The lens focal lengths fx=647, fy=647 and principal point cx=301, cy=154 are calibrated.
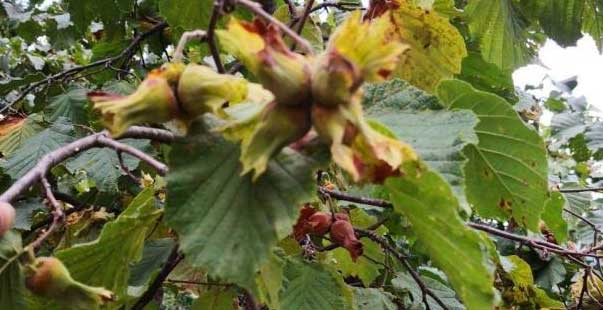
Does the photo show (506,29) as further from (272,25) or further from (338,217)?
(272,25)

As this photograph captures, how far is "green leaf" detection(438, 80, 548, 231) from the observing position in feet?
2.86

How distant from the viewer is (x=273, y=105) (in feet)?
1.70

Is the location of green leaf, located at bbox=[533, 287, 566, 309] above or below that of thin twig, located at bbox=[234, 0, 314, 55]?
below

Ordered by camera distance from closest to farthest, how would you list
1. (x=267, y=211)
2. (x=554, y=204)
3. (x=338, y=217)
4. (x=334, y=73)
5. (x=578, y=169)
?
1. (x=334, y=73)
2. (x=267, y=211)
3. (x=338, y=217)
4. (x=554, y=204)
5. (x=578, y=169)

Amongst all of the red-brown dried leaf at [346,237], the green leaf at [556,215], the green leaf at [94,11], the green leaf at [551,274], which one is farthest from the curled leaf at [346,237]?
the green leaf at [551,274]

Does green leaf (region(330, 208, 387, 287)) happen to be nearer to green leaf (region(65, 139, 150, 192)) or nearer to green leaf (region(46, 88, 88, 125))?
green leaf (region(65, 139, 150, 192))

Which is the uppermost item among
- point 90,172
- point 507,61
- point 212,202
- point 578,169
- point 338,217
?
point 212,202

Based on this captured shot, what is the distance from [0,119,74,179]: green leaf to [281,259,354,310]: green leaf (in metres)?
0.60

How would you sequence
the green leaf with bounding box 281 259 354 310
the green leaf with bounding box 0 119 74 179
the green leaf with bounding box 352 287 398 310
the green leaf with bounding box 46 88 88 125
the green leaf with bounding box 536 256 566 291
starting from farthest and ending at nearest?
the green leaf with bounding box 536 256 566 291 → the green leaf with bounding box 46 88 88 125 → the green leaf with bounding box 0 119 74 179 → the green leaf with bounding box 352 287 398 310 → the green leaf with bounding box 281 259 354 310

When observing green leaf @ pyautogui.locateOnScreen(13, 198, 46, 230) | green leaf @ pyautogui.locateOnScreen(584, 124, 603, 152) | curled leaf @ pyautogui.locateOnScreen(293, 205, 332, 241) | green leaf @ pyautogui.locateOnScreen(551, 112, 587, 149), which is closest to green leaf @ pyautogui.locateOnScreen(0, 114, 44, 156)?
green leaf @ pyautogui.locateOnScreen(13, 198, 46, 230)

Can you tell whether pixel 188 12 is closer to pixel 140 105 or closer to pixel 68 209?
pixel 68 209

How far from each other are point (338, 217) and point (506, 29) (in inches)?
29.5

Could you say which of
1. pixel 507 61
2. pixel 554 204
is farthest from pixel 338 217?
pixel 507 61

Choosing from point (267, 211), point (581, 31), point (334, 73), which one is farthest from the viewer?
point (581, 31)
